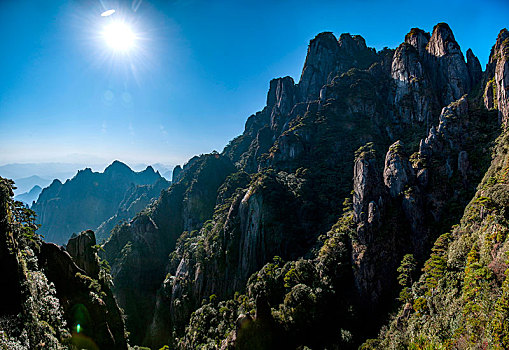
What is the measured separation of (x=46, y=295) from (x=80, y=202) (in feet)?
642

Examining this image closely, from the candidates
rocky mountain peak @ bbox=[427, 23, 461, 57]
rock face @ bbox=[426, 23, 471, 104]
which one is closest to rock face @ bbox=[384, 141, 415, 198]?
rock face @ bbox=[426, 23, 471, 104]

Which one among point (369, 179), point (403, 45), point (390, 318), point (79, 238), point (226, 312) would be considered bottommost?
point (226, 312)

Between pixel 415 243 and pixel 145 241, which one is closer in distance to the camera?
pixel 415 243

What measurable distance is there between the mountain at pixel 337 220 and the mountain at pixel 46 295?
1284 centimetres

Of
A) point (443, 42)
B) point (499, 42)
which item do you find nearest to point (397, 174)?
point (499, 42)

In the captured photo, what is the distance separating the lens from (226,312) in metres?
35.8

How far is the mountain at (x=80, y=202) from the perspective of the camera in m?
173

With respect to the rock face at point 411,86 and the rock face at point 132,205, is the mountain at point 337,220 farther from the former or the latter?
the rock face at point 132,205

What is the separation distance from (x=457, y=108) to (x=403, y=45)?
3770 cm

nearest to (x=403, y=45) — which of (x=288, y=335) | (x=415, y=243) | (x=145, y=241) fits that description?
(x=415, y=243)

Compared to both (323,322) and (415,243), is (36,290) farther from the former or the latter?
(415,243)

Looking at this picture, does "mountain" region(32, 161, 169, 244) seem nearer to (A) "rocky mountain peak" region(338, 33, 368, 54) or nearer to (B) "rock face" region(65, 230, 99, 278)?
(A) "rocky mountain peak" region(338, 33, 368, 54)

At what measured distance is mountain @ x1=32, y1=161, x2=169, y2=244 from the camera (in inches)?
6826

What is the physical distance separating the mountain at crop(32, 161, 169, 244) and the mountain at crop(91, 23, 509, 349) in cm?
11221
